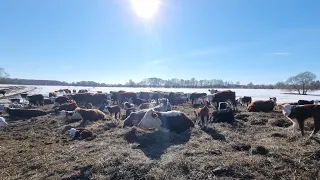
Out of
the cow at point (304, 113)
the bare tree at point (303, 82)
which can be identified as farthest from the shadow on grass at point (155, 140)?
the bare tree at point (303, 82)

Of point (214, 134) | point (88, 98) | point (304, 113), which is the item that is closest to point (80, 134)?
point (214, 134)

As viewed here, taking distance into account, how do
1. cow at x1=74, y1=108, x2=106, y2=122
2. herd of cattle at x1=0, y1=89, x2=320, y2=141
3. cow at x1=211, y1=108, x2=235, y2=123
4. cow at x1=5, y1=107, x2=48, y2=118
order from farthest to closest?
cow at x1=5, y1=107, x2=48, y2=118, cow at x1=74, y1=108, x2=106, y2=122, cow at x1=211, y1=108, x2=235, y2=123, herd of cattle at x1=0, y1=89, x2=320, y2=141

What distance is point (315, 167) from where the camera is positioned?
6.00 meters

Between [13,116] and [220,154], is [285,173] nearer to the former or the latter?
[220,154]

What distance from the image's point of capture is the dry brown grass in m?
6.05

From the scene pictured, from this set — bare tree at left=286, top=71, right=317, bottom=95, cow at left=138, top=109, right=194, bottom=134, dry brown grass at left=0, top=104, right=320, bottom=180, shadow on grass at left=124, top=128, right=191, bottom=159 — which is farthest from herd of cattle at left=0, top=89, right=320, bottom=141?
bare tree at left=286, top=71, right=317, bottom=95

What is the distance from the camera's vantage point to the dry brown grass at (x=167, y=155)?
19.8 ft

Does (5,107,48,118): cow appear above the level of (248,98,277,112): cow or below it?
below

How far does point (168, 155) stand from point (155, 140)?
87.7 inches

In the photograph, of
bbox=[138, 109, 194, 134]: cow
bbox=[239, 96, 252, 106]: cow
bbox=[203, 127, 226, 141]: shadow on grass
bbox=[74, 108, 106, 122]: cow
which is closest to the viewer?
bbox=[203, 127, 226, 141]: shadow on grass

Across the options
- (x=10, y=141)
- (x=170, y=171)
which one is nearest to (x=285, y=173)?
(x=170, y=171)

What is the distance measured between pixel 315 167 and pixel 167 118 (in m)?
6.36


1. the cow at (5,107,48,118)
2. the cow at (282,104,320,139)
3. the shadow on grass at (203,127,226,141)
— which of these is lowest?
the cow at (5,107,48,118)

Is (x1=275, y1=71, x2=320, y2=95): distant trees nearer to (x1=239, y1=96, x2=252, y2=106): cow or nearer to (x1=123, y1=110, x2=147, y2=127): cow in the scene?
(x1=239, y1=96, x2=252, y2=106): cow
